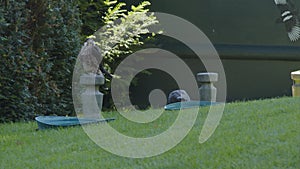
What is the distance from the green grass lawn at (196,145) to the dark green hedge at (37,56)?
155 centimetres

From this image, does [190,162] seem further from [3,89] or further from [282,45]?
[282,45]

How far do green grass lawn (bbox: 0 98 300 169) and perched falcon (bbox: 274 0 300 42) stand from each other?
251 inches

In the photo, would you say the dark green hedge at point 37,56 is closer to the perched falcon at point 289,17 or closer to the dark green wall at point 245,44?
the dark green wall at point 245,44

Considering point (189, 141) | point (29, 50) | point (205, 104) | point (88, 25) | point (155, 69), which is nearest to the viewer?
point (189, 141)

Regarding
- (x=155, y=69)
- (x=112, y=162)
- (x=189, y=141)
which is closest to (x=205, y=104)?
(x=189, y=141)

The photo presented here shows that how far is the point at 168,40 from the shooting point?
41.7ft

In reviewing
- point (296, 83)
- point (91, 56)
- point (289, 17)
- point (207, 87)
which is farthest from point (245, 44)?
point (91, 56)

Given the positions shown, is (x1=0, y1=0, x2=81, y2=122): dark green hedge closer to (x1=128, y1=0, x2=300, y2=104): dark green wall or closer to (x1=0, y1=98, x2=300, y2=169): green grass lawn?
(x1=0, y1=98, x2=300, y2=169): green grass lawn

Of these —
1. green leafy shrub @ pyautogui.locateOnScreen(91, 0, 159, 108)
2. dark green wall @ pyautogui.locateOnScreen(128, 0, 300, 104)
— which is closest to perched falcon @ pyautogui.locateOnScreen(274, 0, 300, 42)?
dark green wall @ pyautogui.locateOnScreen(128, 0, 300, 104)

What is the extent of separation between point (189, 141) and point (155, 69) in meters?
7.47

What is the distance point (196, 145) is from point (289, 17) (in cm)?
861

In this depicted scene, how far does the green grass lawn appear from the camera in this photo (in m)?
4.52

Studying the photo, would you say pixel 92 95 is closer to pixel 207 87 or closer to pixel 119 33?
pixel 207 87

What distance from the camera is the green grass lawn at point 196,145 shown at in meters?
4.52
